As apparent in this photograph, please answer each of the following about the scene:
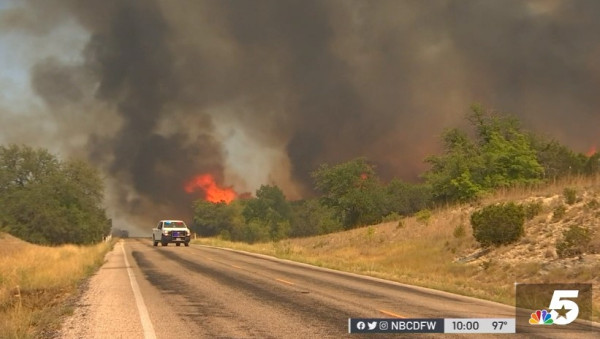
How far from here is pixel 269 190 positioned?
159375mm

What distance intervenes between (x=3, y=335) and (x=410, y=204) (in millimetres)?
88412

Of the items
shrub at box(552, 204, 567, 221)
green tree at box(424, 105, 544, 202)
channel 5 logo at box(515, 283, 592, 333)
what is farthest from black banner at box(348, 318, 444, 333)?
green tree at box(424, 105, 544, 202)

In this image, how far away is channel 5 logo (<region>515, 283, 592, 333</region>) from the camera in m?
10.5

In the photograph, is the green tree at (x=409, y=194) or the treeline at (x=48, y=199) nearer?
the treeline at (x=48, y=199)

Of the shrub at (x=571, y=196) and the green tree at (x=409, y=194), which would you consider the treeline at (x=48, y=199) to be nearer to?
the green tree at (x=409, y=194)

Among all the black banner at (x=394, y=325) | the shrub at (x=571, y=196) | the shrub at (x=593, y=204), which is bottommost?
the black banner at (x=394, y=325)

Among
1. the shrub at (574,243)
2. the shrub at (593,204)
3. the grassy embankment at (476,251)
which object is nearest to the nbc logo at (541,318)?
the grassy embankment at (476,251)

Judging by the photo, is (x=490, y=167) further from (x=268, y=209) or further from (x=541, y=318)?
(x=268, y=209)

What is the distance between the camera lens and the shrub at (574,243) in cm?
1831

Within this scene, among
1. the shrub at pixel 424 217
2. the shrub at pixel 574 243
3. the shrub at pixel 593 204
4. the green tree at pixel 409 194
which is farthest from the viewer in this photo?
the green tree at pixel 409 194

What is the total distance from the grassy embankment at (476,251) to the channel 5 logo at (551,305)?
1.00ft

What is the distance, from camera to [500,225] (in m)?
23.3

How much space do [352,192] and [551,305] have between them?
58.0 meters

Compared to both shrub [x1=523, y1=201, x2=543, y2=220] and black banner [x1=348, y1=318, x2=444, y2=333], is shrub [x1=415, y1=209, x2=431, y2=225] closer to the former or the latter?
shrub [x1=523, y1=201, x2=543, y2=220]
